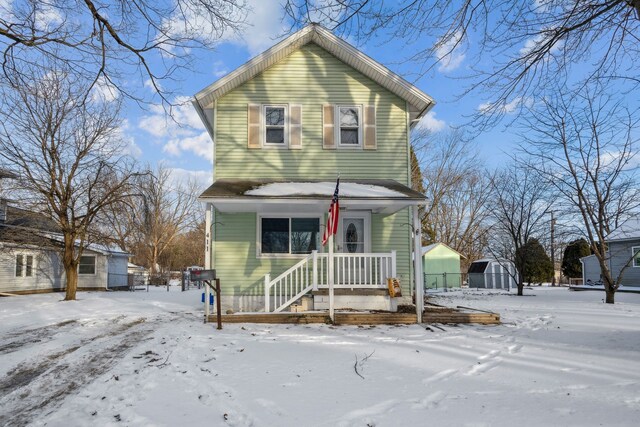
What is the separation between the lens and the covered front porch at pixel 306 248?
32.7ft

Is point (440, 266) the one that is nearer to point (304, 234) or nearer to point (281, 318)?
point (304, 234)

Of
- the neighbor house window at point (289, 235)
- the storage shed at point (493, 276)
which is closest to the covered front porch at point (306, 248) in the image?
the neighbor house window at point (289, 235)

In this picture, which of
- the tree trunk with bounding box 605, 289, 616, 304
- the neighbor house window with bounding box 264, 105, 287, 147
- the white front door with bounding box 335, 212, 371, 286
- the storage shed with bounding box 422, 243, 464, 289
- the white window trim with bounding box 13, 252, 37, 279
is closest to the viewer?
the white front door with bounding box 335, 212, 371, 286

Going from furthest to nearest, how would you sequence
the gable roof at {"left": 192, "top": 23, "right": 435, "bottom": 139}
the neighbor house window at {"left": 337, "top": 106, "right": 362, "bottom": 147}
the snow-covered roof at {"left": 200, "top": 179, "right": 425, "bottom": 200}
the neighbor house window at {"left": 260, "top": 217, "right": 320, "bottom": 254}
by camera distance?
the neighbor house window at {"left": 337, "top": 106, "right": 362, "bottom": 147} → the neighbor house window at {"left": 260, "top": 217, "right": 320, "bottom": 254} → the gable roof at {"left": 192, "top": 23, "right": 435, "bottom": 139} → the snow-covered roof at {"left": 200, "top": 179, "right": 425, "bottom": 200}

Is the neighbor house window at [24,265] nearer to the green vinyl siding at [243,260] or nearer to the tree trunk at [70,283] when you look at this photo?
the tree trunk at [70,283]

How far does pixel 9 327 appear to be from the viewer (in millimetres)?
9109

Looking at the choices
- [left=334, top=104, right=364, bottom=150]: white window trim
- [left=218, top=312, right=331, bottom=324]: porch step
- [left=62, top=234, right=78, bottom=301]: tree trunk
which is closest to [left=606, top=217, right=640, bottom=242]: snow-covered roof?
[left=334, top=104, right=364, bottom=150]: white window trim

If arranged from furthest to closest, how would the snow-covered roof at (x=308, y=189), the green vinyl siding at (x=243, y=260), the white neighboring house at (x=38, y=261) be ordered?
the white neighboring house at (x=38, y=261)
the green vinyl siding at (x=243, y=260)
the snow-covered roof at (x=308, y=189)

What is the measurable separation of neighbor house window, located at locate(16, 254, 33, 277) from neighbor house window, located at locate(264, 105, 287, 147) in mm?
15928

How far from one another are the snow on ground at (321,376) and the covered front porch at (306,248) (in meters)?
1.45

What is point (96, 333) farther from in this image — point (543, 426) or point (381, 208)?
point (543, 426)

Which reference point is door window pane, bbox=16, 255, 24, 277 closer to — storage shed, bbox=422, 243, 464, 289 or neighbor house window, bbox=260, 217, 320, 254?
neighbor house window, bbox=260, 217, 320, 254

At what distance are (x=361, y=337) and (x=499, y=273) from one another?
2257 centimetres

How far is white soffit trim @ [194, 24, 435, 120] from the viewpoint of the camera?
35.7 feet
